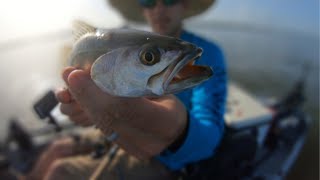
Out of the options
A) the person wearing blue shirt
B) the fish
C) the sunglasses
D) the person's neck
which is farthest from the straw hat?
the fish

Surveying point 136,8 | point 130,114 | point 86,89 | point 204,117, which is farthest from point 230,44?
point 86,89

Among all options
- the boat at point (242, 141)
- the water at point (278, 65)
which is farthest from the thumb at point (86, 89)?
the water at point (278, 65)

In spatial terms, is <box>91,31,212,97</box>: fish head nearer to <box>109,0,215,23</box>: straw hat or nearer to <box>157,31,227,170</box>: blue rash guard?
<box>157,31,227,170</box>: blue rash guard

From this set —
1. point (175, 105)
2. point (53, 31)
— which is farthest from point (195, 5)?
point (53, 31)

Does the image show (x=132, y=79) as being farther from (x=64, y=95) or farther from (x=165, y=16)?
(x=165, y=16)

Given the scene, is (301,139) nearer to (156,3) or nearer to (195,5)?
(195,5)

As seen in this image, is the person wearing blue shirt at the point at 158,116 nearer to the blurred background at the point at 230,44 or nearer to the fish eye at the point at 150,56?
the fish eye at the point at 150,56
